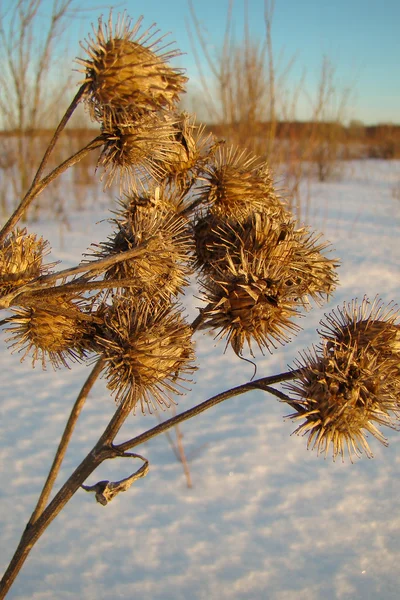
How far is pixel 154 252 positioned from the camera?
72cm

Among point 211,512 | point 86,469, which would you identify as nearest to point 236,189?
point 86,469

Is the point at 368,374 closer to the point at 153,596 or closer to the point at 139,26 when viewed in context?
the point at 139,26

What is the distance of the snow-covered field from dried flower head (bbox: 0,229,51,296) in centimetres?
137

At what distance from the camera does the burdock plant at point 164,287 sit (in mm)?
692

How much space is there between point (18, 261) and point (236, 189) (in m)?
0.39

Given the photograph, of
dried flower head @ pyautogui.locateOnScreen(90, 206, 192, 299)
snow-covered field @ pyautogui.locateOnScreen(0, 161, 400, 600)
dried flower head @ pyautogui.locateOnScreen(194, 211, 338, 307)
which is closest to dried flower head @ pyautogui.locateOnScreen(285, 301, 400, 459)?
dried flower head @ pyautogui.locateOnScreen(194, 211, 338, 307)

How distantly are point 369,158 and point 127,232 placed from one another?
54.3 ft

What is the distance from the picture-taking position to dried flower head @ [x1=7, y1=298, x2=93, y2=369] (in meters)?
0.75

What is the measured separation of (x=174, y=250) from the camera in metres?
0.77

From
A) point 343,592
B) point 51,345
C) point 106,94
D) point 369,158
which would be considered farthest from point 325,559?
point 369,158

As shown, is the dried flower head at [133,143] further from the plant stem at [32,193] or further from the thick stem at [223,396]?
the thick stem at [223,396]

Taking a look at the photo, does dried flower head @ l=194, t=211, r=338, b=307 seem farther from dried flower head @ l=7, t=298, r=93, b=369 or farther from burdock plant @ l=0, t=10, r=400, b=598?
dried flower head @ l=7, t=298, r=93, b=369

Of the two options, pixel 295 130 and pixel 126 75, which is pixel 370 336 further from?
pixel 295 130

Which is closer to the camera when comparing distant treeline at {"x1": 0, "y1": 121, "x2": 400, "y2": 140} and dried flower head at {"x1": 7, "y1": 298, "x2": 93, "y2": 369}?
dried flower head at {"x1": 7, "y1": 298, "x2": 93, "y2": 369}
